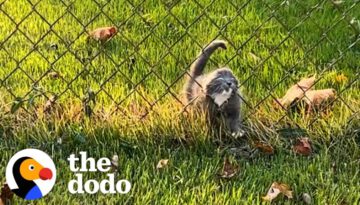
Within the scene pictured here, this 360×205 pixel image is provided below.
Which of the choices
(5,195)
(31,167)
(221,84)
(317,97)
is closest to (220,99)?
(221,84)

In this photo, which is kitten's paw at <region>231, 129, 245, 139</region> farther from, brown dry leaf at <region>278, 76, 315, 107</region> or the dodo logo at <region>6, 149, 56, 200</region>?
the dodo logo at <region>6, 149, 56, 200</region>

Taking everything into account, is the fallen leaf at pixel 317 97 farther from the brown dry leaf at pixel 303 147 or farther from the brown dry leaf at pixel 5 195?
the brown dry leaf at pixel 5 195

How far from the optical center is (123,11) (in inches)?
196

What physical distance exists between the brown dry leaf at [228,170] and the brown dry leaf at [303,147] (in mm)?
299

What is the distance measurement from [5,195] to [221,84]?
3.43ft

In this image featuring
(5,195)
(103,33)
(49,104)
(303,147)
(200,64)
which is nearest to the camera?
(5,195)

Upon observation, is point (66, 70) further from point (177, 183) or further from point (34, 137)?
point (177, 183)

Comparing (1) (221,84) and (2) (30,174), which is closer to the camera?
(2) (30,174)

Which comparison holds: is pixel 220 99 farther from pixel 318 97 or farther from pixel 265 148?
pixel 318 97

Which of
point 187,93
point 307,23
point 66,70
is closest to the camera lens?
point 187,93

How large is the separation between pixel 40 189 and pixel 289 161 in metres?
1.03

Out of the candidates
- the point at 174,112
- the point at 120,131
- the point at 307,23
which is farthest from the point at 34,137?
the point at 307,23

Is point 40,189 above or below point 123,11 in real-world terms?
below

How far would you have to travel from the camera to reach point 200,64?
396cm
